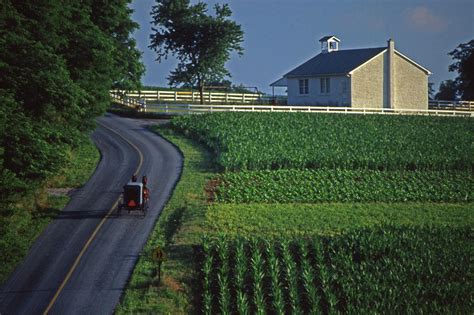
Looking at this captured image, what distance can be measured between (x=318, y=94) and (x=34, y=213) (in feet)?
147

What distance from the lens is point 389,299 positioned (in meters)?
26.6

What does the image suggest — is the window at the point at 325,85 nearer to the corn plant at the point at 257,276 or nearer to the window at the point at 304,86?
the window at the point at 304,86

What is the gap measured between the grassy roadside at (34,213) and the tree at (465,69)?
58226 millimetres

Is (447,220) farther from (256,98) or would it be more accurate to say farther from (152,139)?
(256,98)

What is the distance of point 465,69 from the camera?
97.2 meters

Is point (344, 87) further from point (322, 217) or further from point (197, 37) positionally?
point (322, 217)

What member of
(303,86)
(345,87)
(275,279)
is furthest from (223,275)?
(303,86)

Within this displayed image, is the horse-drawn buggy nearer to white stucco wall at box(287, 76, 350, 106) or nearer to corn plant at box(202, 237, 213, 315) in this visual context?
corn plant at box(202, 237, 213, 315)

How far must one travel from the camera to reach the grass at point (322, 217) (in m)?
35.8

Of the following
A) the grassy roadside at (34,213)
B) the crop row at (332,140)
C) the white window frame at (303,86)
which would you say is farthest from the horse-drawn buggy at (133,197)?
the white window frame at (303,86)

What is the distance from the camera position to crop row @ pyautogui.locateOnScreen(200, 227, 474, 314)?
2660 centimetres

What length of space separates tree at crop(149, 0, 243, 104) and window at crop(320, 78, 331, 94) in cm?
784

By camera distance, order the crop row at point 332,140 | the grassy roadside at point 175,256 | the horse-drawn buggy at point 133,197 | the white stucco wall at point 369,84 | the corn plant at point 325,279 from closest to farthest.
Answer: the corn plant at point 325,279
the grassy roadside at point 175,256
the horse-drawn buggy at point 133,197
the crop row at point 332,140
the white stucco wall at point 369,84

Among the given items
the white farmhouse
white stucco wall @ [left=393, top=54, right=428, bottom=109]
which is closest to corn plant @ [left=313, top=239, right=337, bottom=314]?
the white farmhouse
